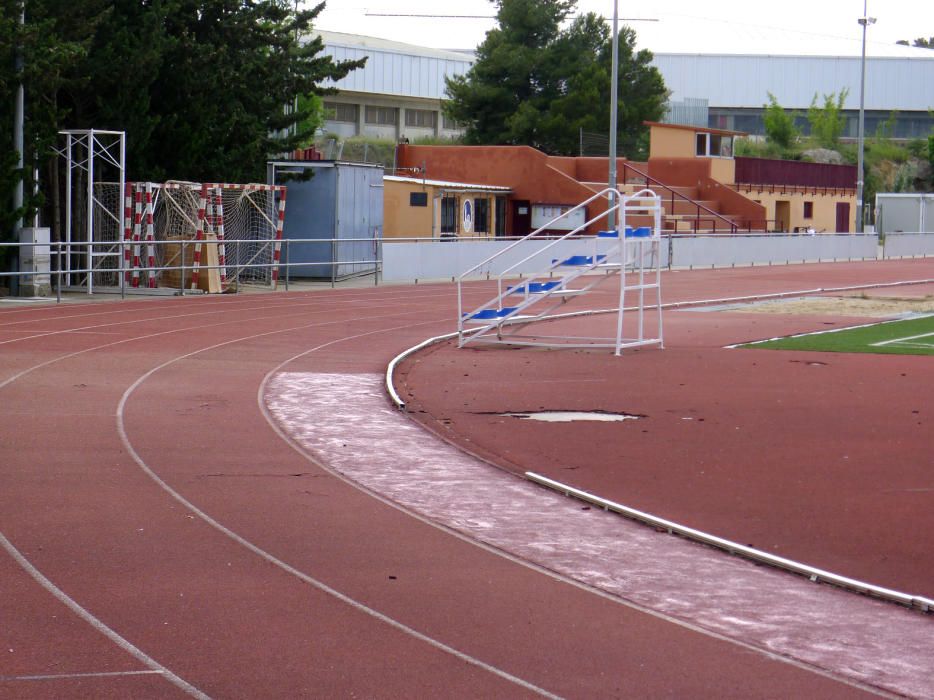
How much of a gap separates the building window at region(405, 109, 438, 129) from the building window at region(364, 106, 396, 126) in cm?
135

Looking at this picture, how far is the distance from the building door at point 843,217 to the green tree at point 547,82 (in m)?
11.8

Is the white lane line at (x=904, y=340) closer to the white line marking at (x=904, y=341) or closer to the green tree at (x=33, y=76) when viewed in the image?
the white line marking at (x=904, y=341)

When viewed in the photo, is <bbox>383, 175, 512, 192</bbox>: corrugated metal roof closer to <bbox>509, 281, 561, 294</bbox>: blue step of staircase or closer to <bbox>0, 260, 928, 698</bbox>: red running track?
<bbox>509, 281, 561, 294</bbox>: blue step of staircase

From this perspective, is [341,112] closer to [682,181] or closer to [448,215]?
[682,181]

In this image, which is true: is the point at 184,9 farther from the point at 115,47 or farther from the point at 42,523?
the point at 42,523

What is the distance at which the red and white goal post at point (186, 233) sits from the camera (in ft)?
99.4

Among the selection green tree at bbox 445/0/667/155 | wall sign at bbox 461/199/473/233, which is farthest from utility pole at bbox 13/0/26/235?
green tree at bbox 445/0/667/155

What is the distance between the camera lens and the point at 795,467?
11.4 m

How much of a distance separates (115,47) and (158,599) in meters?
26.0

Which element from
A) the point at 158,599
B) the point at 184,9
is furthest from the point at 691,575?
the point at 184,9

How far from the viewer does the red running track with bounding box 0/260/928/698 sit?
612 centimetres

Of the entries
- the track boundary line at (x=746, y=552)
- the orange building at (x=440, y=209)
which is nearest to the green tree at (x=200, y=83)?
the orange building at (x=440, y=209)

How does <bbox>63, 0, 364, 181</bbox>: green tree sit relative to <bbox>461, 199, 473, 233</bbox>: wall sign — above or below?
above

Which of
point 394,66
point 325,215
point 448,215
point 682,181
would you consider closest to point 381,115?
point 394,66
